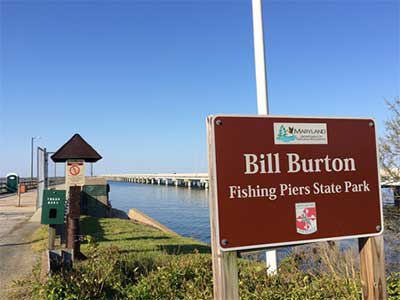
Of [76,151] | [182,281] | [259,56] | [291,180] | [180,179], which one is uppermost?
[259,56]

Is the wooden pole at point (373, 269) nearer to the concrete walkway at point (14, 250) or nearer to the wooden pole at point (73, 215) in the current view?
the concrete walkway at point (14, 250)

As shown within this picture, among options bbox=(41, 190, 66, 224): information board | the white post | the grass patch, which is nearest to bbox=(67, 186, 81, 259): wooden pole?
bbox=(41, 190, 66, 224): information board

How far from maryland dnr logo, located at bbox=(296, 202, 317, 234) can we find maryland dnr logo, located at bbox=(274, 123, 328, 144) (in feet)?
1.41

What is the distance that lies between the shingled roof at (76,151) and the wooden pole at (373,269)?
5.88m

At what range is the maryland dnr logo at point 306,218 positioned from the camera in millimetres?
2576

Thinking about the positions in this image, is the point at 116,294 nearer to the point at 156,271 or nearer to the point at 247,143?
the point at 156,271

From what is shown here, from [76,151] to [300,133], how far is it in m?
5.81

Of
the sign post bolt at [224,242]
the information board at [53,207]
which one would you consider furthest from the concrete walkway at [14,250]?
the sign post bolt at [224,242]

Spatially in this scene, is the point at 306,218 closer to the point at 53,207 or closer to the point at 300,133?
the point at 300,133

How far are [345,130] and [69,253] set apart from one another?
4565 mm

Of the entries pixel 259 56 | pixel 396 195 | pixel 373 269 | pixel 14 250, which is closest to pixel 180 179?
pixel 396 195

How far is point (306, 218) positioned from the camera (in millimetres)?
2594

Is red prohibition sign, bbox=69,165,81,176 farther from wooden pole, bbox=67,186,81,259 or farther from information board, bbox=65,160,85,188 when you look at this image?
wooden pole, bbox=67,186,81,259

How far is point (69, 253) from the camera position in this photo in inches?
230
